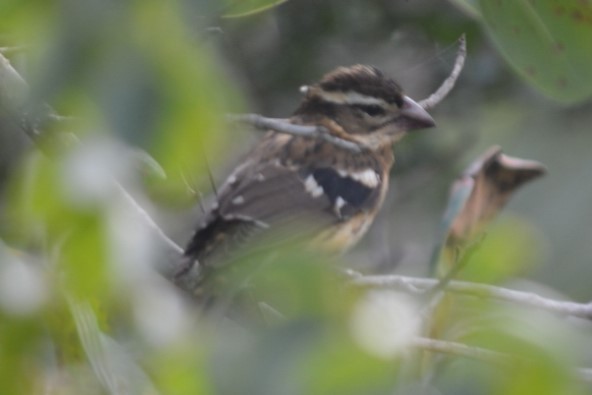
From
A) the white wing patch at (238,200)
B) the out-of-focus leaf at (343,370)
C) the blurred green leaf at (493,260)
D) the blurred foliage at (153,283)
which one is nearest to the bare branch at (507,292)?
the blurred green leaf at (493,260)

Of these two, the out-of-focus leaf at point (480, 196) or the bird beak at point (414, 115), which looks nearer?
the out-of-focus leaf at point (480, 196)

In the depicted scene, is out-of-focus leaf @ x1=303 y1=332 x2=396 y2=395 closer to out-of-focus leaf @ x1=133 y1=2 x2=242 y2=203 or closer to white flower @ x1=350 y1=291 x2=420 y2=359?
white flower @ x1=350 y1=291 x2=420 y2=359

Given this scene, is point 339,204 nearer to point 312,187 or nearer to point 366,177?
point 312,187

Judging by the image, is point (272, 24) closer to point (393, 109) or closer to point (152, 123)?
point (393, 109)

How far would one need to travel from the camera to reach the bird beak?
4.42m

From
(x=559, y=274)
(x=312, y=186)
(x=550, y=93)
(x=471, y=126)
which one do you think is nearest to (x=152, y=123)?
(x=550, y=93)

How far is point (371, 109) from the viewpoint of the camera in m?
4.62

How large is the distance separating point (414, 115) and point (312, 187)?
17.1 inches

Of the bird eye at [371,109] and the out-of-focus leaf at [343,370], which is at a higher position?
the out-of-focus leaf at [343,370]

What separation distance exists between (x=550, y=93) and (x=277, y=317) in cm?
151

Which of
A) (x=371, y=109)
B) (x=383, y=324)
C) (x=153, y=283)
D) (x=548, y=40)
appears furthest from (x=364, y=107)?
(x=383, y=324)

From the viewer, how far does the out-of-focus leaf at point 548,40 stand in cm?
244

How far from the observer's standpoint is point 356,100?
15.2 feet

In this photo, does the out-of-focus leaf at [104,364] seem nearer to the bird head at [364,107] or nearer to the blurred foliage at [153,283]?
the blurred foliage at [153,283]
